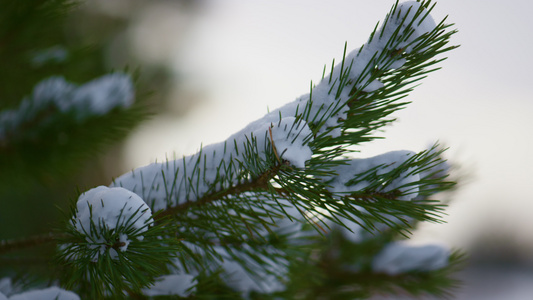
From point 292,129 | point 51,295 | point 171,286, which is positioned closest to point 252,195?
point 292,129

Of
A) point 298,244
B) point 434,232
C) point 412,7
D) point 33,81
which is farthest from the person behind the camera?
point 434,232

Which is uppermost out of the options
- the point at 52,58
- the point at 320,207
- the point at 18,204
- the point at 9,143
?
the point at 52,58

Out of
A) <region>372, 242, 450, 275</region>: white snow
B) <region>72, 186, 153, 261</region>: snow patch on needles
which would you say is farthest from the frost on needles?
<region>372, 242, 450, 275</region>: white snow

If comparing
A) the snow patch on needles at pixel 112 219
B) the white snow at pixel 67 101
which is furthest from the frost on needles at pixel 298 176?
the white snow at pixel 67 101

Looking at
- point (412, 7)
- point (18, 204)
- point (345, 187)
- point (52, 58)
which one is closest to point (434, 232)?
point (345, 187)

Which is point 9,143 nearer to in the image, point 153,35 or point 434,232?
point 434,232

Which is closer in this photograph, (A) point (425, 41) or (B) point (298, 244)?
(A) point (425, 41)
